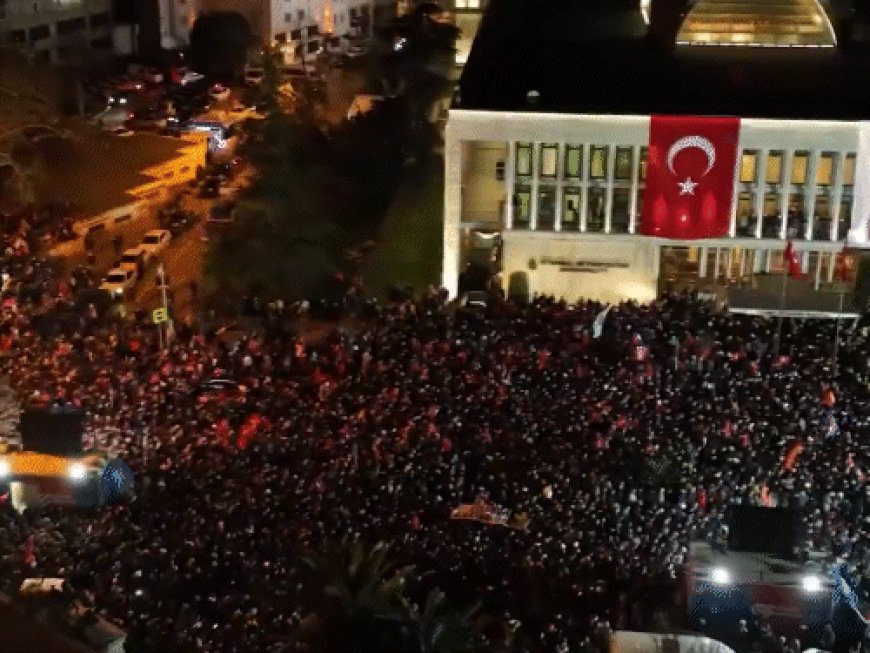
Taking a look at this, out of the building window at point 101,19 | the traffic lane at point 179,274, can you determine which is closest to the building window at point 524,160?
the traffic lane at point 179,274

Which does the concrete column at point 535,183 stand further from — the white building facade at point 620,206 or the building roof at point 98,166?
the building roof at point 98,166

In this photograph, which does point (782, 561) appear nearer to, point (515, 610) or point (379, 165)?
point (515, 610)

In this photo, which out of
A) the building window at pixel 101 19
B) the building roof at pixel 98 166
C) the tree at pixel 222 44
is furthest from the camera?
Result: the building window at pixel 101 19

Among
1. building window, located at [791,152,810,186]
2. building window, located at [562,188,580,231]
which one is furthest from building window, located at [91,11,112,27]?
building window, located at [791,152,810,186]

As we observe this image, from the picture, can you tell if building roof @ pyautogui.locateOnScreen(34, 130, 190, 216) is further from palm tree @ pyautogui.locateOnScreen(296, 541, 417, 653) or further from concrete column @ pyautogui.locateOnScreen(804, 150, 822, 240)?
palm tree @ pyautogui.locateOnScreen(296, 541, 417, 653)

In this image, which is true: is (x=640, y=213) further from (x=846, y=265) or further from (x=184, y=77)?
(x=184, y=77)

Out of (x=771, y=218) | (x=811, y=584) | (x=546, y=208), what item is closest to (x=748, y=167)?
(x=771, y=218)

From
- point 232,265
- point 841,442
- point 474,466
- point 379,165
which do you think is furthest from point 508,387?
point 379,165
